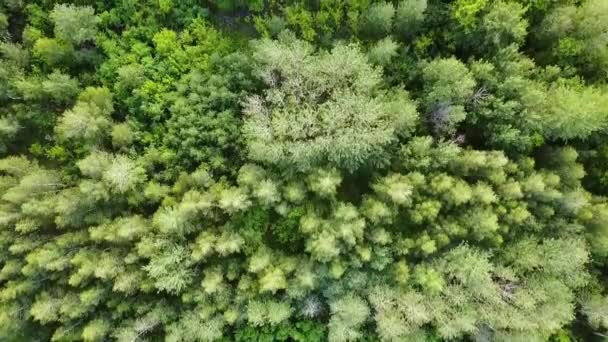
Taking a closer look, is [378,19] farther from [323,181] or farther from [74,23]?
[74,23]

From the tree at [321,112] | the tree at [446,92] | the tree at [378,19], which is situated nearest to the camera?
the tree at [321,112]

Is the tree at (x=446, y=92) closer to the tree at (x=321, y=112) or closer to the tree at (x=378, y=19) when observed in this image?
the tree at (x=321, y=112)

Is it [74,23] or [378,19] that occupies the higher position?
[378,19]

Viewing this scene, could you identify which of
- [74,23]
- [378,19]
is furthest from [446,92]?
[74,23]

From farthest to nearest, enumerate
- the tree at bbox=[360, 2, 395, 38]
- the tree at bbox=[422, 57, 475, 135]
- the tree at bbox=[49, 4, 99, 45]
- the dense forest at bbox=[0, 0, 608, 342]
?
the tree at bbox=[49, 4, 99, 45] < the tree at bbox=[360, 2, 395, 38] < the tree at bbox=[422, 57, 475, 135] < the dense forest at bbox=[0, 0, 608, 342]

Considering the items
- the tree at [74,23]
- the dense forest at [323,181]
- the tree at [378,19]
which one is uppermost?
the tree at [378,19]

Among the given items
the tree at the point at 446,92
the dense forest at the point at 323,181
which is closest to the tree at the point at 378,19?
the dense forest at the point at 323,181

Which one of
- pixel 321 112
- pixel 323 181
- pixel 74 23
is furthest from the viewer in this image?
pixel 74 23

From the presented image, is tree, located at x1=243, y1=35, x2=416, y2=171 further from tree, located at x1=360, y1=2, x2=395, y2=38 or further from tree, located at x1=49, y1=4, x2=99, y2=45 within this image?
tree, located at x1=49, y1=4, x2=99, y2=45

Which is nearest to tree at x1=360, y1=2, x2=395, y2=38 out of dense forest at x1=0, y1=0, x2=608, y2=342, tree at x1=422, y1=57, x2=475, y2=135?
dense forest at x1=0, y1=0, x2=608, y2=342
